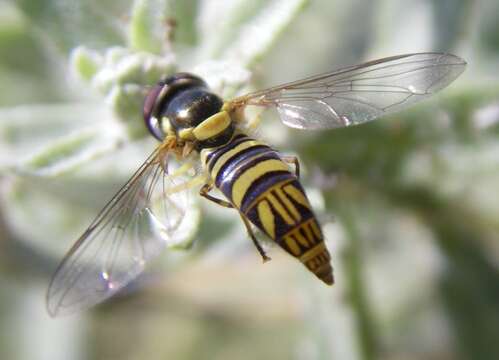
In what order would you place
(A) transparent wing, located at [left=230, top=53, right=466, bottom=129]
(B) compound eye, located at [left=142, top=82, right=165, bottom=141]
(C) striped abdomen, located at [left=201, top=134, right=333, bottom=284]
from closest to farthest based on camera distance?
(C) striped abdomen, located at [left=201, top=134, right=333, bottom=284], (A) transparent wing, located at [left=230, top=53, right=466, bottom=129], (B) compound eye, located at [left=142, top=82, right=165, bottom=141]

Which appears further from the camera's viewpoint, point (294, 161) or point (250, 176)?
point (294, 161)

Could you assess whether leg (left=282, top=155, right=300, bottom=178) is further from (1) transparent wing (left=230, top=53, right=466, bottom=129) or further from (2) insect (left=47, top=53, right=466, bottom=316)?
(1) transparent wing (left=230, top=53, right=466, bottom=129)

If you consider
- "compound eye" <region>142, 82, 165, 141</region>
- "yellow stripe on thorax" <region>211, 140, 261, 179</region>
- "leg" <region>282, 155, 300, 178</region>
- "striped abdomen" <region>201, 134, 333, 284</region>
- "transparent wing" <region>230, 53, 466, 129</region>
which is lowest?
"striped abdomen" <region>201, 134, 333, 284</region>

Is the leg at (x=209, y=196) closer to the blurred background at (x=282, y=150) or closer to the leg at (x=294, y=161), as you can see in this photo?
the blurred background at (x=282, y=150)

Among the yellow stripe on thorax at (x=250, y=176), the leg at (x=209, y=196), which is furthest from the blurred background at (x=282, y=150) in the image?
the yellow stripe on thorax at (x=250, y=176)

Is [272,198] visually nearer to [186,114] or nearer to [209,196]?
[209,196]

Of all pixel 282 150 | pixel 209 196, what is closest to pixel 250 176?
pixel 209 196

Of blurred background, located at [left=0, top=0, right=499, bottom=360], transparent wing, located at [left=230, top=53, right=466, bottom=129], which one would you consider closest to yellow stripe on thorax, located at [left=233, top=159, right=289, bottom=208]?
blurred background, located at [left=0, top=0, right=499, bottom=360]
